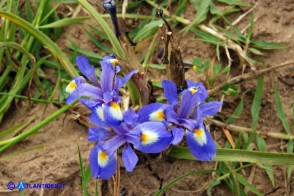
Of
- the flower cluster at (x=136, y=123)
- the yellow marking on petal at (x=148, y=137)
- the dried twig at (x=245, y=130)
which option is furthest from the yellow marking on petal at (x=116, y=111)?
the dried twig at (x=245, y=130)

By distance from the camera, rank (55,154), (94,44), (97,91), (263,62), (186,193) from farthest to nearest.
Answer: (94,44) → (263,62) → (55,154) → (186,193) → (97,91)

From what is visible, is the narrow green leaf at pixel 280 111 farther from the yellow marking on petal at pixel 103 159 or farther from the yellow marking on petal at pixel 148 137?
the yellow marking on petal at pixel 103 159

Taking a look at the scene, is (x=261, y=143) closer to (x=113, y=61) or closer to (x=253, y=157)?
(x=253, y=157)

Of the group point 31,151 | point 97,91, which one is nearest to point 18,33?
point 31,151

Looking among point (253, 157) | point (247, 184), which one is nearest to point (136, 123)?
point (253, 157)

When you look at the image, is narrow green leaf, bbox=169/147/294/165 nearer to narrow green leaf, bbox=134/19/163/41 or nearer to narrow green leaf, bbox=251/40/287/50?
narrow green leaf, bbox=251/40/287/50

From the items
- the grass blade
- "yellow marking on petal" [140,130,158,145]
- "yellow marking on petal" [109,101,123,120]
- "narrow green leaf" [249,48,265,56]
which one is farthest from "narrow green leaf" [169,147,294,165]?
"narrow green leaf" [249,48,265,56]

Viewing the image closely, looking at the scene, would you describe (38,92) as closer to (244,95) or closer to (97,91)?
(97,91)
